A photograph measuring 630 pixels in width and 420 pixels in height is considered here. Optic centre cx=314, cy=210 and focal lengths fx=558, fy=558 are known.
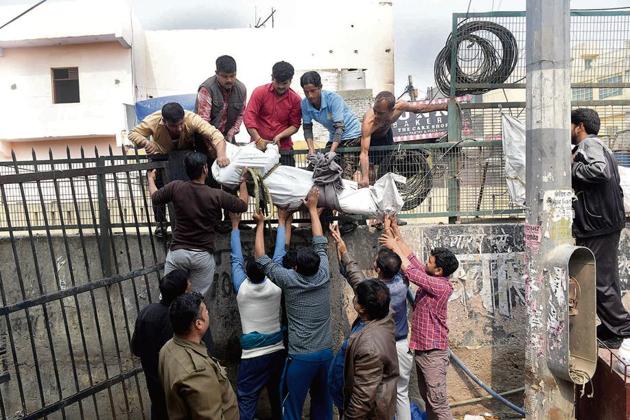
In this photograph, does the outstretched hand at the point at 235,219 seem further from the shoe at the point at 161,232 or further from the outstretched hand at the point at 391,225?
the outstretched hand at the point at 391,225

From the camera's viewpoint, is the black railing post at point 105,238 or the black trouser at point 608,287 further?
the black railing post at point 105,238

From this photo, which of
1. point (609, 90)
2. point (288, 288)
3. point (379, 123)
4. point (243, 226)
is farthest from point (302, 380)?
point (609, 90)

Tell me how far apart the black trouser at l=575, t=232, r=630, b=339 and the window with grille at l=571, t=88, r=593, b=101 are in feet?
7.67

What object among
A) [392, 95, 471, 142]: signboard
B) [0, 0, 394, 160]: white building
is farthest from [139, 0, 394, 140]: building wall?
[392, 95, 471, 142]: signboard

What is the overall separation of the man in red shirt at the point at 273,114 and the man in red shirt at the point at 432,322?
1932 millimetres

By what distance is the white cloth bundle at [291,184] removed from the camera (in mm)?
5117

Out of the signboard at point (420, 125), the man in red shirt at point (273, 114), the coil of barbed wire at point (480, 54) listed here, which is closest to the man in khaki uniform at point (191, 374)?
the man in red shirt at point (273, 114)

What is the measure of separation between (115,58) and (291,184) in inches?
727

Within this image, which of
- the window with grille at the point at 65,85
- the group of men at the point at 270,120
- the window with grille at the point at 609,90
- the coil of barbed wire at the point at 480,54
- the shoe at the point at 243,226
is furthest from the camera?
the window with grille at the point at 65,85

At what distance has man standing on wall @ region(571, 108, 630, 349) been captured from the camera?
4.77 meters

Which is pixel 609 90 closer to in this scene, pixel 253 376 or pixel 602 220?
pixel 602 220

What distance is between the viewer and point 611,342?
15.9 ft

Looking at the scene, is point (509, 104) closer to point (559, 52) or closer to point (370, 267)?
point (559, 52)

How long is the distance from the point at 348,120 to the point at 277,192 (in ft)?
4.31
